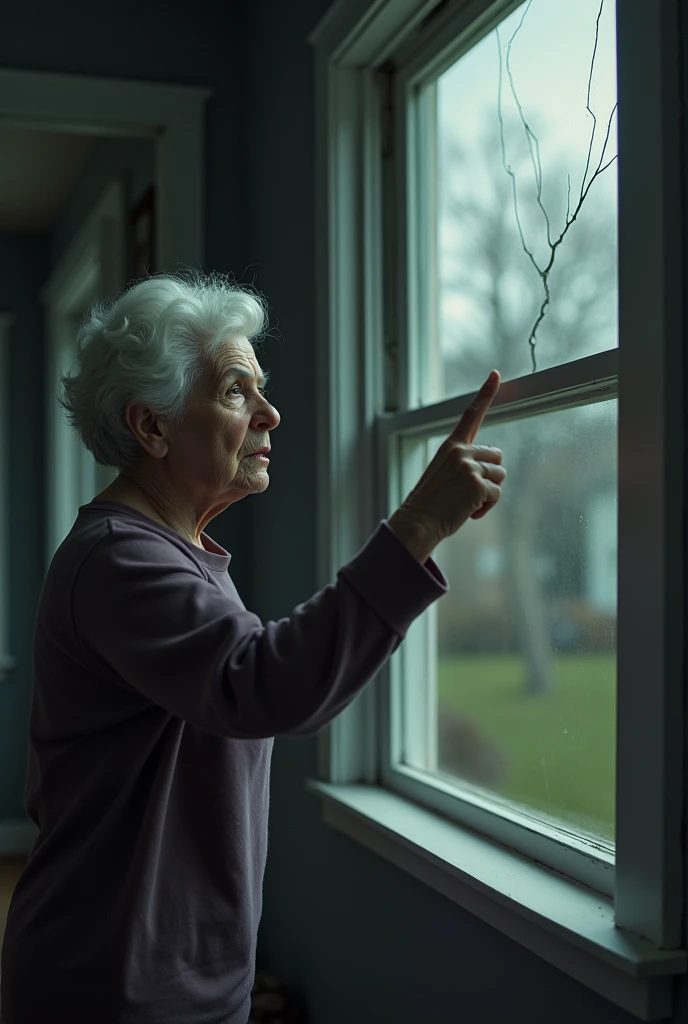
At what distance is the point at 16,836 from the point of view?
406cm

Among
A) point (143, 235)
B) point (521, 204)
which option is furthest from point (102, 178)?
point (521, 204)

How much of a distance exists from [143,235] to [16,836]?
7.72 ft

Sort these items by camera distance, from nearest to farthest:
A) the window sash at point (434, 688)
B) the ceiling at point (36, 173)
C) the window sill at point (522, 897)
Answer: the window sill at point (522, 897), the window sash at point (434, 688), the ceiling at point (36, 173)

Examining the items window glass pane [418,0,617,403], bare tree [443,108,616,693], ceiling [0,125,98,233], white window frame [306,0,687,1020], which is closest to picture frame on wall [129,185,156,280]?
ceiling [0,125,98,233]

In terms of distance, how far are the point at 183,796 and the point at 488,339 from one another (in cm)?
106

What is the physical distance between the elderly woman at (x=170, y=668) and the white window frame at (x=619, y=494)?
207 mm

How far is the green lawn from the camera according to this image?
148cm

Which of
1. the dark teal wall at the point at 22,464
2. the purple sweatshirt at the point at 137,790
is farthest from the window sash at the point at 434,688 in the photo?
the dark teal wall at the point at 22,464

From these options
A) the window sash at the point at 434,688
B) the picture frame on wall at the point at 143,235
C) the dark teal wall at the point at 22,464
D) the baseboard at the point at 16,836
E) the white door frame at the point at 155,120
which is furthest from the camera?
the dark teal wall at the point at 22,464

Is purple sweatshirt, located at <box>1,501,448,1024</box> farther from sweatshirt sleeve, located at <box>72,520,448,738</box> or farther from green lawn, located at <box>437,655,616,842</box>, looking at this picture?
green lawn, located at <box>437,655,616,842</box>

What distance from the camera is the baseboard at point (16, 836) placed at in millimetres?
3984

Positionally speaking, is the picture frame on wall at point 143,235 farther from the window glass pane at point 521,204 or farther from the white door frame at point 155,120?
the window glass pane at point 521,204

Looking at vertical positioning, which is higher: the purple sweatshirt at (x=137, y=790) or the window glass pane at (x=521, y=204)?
the window glass pane at (x=521, y=204)

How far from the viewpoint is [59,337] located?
4.38 metres
